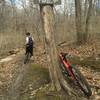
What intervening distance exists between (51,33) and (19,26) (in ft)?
85.4

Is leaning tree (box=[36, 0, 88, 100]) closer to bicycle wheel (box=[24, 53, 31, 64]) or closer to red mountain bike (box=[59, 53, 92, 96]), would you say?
red mountain bike (box=[59, 53, 92, 96])

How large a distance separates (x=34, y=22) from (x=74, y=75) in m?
21.7

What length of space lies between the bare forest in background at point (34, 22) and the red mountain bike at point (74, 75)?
13.1 meters

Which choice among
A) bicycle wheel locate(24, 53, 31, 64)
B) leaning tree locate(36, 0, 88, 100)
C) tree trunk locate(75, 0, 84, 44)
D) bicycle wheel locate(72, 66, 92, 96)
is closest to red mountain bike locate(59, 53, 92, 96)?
bicycle wheel locate(72, 66, 92, 96)

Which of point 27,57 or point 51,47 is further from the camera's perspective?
point 27,57

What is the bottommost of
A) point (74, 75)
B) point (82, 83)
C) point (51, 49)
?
point (82, 83)

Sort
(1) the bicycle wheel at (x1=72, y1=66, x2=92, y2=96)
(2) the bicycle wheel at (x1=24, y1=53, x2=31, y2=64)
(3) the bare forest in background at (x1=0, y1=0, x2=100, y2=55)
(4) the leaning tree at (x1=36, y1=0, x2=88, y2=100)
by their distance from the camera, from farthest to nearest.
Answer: (3) the bare forest in background at (x1=0, y1=0, x2=100, y2=55) < (2) the bicycle wheel at (x1=24, y1=53, x2=31, y2=64) < (4) the leaning tree at (x1=36, y1=0, x2=88, y2=100) < (1) the bicycle wheel at (x1=72, y1=66, x2=92, y2=96)

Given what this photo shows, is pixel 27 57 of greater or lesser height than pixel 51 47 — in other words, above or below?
below

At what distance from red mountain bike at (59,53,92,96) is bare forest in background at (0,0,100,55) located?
13.1m

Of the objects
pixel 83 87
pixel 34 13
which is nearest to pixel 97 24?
pixel 34 13

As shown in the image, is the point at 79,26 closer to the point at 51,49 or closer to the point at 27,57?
the point at 27,57

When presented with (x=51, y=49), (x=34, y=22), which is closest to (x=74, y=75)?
(x=51, y=49)

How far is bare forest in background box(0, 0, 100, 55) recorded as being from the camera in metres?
27.5

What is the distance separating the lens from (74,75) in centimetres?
1030
